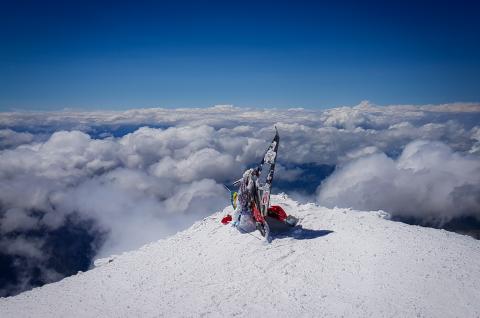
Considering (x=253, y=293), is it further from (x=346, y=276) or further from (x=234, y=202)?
(x=234, y=202)

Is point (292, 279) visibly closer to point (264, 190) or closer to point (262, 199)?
point (262, 199)

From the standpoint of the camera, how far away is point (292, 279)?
24234 mm

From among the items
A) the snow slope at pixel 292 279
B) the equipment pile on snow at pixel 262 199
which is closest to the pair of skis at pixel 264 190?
the equipment pile on snow at pixel 262 199

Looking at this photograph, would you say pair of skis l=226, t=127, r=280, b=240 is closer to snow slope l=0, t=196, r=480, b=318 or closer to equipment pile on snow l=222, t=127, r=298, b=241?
equipment pile on snow l=222, t=127, r=298, b=241

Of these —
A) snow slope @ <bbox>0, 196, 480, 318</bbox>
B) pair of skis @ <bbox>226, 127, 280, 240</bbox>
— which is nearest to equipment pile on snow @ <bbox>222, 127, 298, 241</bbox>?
pair of skis @ <bbox>226, 127, 280, 240</bbox>

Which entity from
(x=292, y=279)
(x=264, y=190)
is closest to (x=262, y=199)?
(x=264, y=190)

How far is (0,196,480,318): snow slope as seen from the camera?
20.7 metres

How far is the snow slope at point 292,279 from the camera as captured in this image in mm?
20672

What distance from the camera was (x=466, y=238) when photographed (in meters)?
30.4

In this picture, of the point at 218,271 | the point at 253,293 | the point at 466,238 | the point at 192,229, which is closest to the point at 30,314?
the point at 218,271

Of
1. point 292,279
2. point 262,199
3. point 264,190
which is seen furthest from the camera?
point 262,199

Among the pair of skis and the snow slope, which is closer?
the snow slope

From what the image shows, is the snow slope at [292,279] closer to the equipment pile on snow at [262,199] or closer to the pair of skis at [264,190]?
the equipment pile on snow at [262,199]

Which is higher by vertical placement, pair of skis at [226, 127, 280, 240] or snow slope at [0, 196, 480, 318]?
pair of skis at [226, 127, 280, 240]
